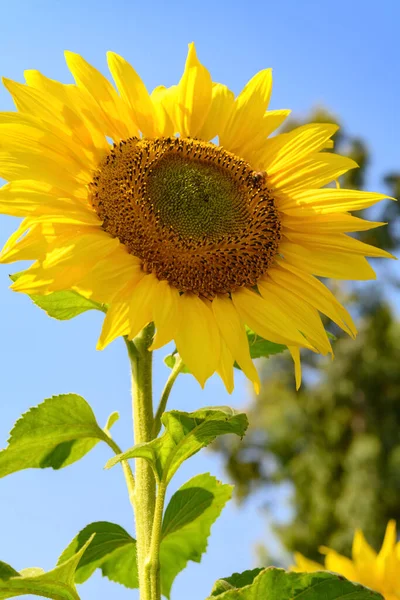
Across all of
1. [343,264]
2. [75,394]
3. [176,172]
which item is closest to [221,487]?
[75,394]

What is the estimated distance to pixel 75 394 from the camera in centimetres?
143

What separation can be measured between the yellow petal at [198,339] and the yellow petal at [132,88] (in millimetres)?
413

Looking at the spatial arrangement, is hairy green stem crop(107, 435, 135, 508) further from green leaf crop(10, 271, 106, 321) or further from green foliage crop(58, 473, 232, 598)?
green leaf crop(10, 271, 106, 321)

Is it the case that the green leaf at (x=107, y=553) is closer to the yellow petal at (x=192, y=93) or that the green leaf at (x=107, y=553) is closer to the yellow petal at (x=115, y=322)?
the yellow petal at (x=115, y=322)

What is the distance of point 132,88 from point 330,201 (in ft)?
1.40

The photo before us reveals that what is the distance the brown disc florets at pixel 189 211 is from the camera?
1431mm

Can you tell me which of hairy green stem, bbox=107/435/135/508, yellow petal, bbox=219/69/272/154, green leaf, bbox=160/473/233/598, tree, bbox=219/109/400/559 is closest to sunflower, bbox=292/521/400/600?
green leaf, bbox=160/473/233/598

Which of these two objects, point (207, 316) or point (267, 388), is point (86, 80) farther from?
point (267, 388)

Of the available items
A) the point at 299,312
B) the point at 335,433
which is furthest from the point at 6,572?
the point at 335,433

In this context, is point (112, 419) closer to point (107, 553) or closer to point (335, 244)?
point (107, 553)

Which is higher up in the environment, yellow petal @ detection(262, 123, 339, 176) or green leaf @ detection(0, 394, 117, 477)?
yellow petal @ detection(262, 123, 339, 176)

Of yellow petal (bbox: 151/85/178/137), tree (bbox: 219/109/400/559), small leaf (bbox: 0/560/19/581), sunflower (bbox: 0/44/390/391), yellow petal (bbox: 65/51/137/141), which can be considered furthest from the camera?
tree (bbox: 219/109/400/559)

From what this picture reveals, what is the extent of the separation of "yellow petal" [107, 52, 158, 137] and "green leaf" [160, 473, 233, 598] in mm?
694

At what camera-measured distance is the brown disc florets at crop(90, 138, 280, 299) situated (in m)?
1.43
